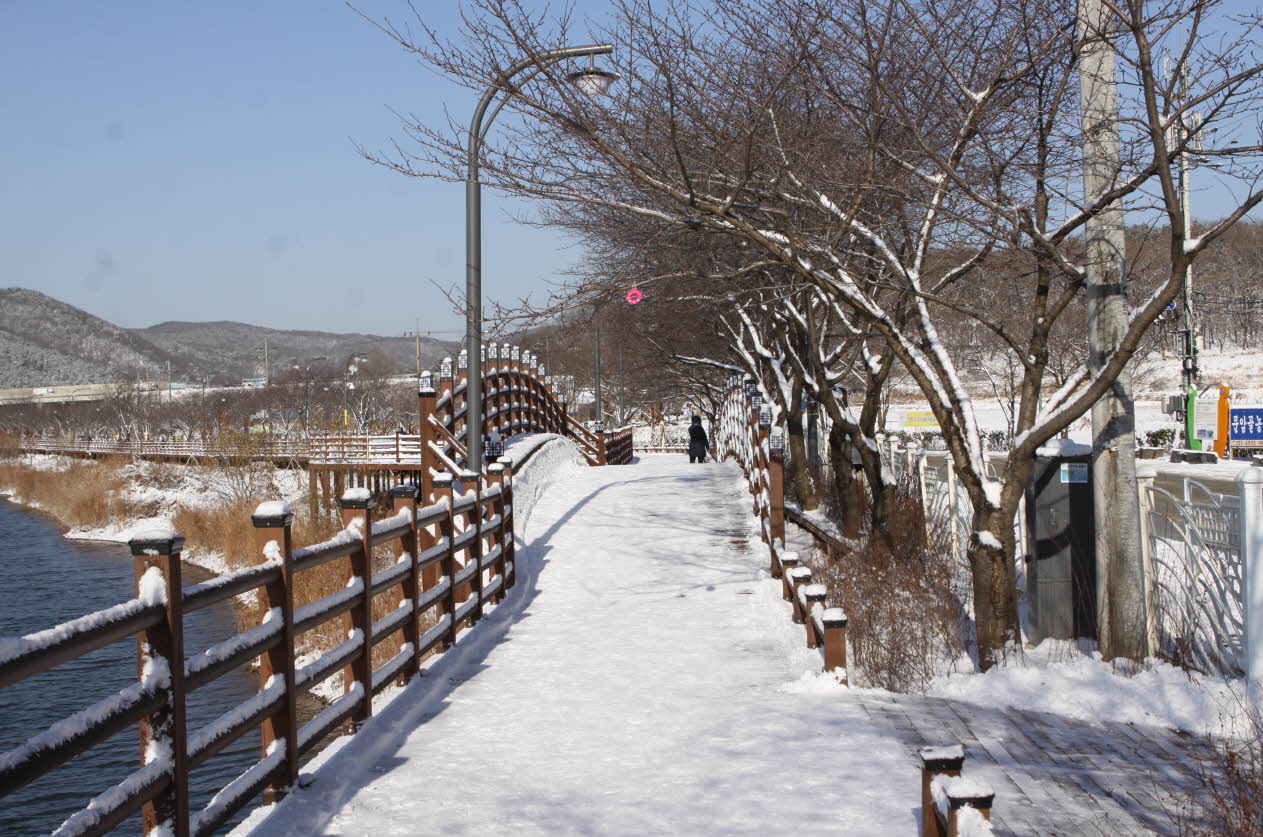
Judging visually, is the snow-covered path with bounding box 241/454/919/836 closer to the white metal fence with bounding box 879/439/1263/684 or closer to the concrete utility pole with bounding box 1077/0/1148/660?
the concrete utility pole with bounding box 1077/0/1148/660

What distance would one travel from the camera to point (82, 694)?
52.1ft

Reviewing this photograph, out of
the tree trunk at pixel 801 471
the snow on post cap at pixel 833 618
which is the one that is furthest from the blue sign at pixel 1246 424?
the snow on post cap at pixel 833 618

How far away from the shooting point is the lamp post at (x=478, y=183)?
28.8ft

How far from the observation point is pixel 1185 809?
4.75 meters

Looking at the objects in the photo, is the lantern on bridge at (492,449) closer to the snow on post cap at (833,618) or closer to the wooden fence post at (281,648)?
the snow on post cap at (833,618)

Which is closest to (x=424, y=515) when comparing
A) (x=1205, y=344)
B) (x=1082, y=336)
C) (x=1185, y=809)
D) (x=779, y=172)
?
(x=779, y=172)

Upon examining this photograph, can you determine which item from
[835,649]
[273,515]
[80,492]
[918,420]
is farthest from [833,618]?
[80,492]

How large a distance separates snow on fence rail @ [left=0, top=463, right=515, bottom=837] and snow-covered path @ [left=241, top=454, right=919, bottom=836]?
0.27 meters

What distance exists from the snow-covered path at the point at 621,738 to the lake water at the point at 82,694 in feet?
10.0

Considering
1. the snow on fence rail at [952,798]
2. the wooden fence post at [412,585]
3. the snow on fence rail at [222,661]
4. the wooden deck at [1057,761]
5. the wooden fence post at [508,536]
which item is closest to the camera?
the snow on fence rail at [952,798]

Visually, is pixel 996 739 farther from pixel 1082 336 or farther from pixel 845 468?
pixel 1082 336

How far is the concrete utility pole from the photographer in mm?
8156

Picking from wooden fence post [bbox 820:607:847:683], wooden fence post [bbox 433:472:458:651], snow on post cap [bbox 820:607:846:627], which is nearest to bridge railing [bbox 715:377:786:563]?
wooden fence post [bbox 433:472:458:651]

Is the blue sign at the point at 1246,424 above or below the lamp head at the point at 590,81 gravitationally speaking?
below
